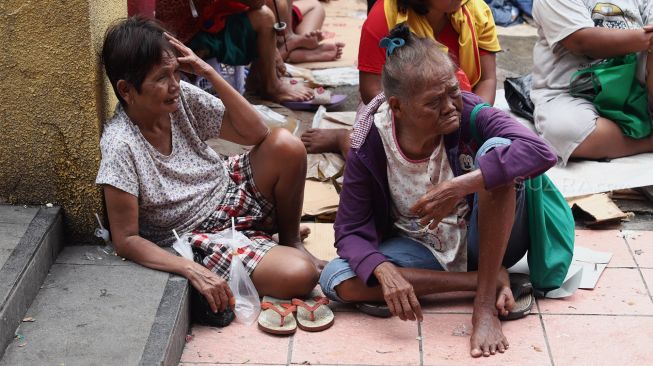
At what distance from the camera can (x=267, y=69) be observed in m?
5.43

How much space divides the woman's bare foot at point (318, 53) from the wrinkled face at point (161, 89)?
297 centimetres

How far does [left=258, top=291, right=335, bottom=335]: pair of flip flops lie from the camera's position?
3342 millimetres

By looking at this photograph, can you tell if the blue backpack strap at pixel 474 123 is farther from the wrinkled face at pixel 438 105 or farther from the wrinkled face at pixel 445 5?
the wrinkled face at pixel 445 5

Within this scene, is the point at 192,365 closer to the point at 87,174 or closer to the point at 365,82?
the point at 87,174

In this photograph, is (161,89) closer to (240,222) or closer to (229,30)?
(240,222)

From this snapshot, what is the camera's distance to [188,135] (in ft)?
11.6

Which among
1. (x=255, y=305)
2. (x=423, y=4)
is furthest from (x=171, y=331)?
(x=423, y=4)

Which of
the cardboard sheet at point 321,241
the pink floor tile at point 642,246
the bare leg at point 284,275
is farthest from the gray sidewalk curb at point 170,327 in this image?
the pink floor tile at point 642,246

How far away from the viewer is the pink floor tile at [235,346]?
10.5ft

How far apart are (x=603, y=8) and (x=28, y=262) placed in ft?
9.40

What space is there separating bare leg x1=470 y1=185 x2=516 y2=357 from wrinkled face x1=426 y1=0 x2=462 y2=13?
1.13 m

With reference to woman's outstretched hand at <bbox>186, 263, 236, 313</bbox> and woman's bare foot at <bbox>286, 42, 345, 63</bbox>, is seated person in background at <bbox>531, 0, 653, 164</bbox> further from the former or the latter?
woman's outstretched hand at <bbox>186, 263, 236, 313</bbox>

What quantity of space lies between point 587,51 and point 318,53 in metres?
2.14

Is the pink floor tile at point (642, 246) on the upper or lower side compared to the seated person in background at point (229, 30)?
lower
